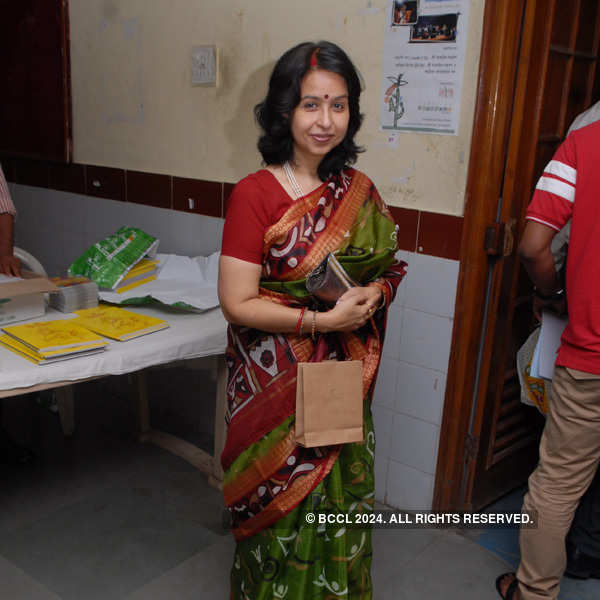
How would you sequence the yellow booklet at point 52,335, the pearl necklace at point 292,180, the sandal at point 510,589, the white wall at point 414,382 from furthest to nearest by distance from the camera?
1. the white wall at point 414,382
2. the sandal at point 510,589
3. the yellow booklet at point 52,335
4. the pearl necklace at point 292,180

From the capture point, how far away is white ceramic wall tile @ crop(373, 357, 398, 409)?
7.86ft

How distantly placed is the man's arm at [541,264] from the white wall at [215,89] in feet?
1.22

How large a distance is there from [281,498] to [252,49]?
67.5 inches

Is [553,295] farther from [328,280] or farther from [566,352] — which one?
[328,280]

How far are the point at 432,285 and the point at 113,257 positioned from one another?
114 centimetres

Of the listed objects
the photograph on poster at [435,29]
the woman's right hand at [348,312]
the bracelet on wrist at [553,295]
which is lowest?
the bracelet on wrist at [553,295]

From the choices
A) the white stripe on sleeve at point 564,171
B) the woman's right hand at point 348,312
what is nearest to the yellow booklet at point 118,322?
the woman's right hand at point 348,312

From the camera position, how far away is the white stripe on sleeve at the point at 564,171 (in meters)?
1.66

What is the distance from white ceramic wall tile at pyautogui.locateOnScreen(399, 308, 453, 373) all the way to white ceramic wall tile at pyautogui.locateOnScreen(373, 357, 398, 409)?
0.19 feet

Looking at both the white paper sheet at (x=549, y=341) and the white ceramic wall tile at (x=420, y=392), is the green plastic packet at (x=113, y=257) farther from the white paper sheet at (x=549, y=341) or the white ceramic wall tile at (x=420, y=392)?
the white paper sheet at (x=549, y=341)

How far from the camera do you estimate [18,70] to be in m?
3.53

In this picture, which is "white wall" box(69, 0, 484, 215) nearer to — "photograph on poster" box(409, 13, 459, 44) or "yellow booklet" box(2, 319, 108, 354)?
"photograph on poster" box(409, 13, 459, 44)

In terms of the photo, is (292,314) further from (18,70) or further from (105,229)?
(18,70)

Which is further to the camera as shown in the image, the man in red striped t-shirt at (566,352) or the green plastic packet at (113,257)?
the green plastic packet at (113,257)
